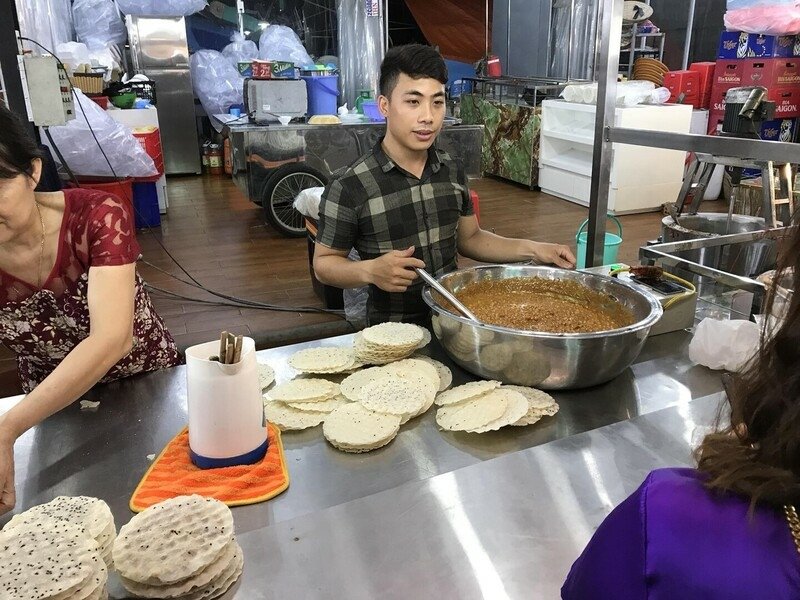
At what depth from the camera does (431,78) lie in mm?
1713

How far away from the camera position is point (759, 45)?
5617 millimetres

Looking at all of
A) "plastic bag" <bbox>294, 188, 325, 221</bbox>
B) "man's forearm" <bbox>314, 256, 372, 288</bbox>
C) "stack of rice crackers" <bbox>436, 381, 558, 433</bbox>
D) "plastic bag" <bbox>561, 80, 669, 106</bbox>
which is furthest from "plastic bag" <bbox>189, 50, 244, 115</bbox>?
"stack of rice crackers" <bbox>436, 381, 558, 433</bbox>

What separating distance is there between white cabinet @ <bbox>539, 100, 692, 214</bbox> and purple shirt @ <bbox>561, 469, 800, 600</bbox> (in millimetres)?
5461

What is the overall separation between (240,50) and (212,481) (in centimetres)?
842

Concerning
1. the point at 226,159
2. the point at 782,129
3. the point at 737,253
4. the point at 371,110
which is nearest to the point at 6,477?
the point at 737,253

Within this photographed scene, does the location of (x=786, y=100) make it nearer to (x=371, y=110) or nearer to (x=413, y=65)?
(x=371, y=110)

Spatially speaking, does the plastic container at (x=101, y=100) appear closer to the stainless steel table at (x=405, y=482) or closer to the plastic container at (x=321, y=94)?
the plastic container at (x=321, y=94)

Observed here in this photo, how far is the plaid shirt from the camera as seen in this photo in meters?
1.80

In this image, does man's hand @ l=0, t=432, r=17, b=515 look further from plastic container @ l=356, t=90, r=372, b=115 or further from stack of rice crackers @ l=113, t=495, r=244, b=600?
plastic container @ l=356, t=90, r=372, b=115

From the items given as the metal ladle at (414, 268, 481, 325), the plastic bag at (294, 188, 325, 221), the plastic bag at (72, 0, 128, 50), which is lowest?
the plastic bag at (294, 188, 325, 221)

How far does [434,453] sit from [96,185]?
4.54 meters

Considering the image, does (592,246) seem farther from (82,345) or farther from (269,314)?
(269,314)

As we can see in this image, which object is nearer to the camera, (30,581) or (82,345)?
(30,581)

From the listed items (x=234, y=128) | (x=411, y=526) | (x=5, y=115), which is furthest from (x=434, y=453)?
(x=234, y=128)
